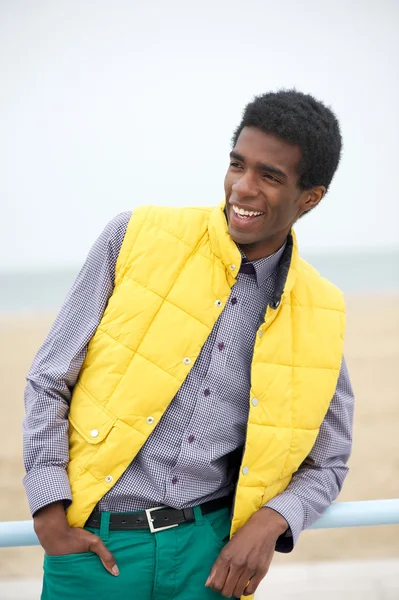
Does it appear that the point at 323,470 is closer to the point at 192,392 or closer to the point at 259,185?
the point at 192,392

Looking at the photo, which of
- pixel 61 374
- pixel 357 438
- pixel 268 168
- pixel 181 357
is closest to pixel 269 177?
pixel 268 168

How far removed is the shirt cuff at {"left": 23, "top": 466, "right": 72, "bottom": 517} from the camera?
1.32 meters

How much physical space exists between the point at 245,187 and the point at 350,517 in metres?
0.66

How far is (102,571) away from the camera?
137cm

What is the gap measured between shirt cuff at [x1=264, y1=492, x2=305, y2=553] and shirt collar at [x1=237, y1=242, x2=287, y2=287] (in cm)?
41

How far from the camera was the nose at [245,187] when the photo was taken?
1414mm

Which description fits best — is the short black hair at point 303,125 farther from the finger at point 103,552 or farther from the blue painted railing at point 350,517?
the finger at point 103,552

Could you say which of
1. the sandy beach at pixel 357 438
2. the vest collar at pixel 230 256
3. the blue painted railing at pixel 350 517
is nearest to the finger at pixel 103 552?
the blue painted railing at pixel 350 517

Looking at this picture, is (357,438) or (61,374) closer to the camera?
(61,374)

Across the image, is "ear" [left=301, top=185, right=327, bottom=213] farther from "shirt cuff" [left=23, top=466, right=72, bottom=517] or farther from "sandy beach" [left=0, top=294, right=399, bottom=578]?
"sandy beach" [left=0, top=294, right=399, bottom=578]

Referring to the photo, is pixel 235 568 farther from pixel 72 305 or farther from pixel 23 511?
pixel 23 511

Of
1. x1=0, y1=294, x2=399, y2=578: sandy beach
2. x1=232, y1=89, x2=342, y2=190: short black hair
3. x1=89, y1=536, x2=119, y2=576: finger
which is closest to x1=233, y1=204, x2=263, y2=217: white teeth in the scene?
x1=232, y1=89, x2=342, y2=190: short black hair

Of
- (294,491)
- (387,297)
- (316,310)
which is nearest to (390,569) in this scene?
(294,491)

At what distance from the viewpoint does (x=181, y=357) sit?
1.40 m
